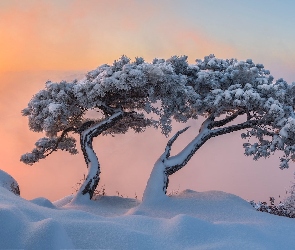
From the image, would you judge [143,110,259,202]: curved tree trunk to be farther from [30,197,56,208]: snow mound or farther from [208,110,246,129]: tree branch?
[30,197,56,208]: snow mound

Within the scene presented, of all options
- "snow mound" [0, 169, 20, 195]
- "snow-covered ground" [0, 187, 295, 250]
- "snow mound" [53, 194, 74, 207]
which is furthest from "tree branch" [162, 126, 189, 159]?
"snow mound" [0, 169, 20, 195]

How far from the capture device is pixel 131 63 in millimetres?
15742

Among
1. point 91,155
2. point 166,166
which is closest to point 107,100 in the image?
point 91,155

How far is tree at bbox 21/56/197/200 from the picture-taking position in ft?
49.0

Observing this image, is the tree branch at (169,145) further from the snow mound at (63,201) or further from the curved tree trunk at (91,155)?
the snow mound at (63,201)

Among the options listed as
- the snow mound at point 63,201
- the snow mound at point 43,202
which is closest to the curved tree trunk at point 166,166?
the snow mound at point 43,202

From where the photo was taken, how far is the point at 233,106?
16438 mm

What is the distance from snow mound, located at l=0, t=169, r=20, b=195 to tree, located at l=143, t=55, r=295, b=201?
4.72 meters

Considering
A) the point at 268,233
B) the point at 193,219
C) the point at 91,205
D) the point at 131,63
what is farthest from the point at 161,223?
the point at 131,63

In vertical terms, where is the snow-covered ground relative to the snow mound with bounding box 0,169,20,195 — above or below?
below

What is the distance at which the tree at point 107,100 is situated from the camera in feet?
49.0

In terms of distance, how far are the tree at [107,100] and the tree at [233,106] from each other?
2.88ft

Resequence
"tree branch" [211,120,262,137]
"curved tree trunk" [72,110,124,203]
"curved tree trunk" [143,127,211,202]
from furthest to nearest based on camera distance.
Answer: "tree branch" [211,120,262,137]
"curved tree trunk" [72,110,124,203]
"curved tree trunk" [143,127,211,202]

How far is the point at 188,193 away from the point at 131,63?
5.38 metres
